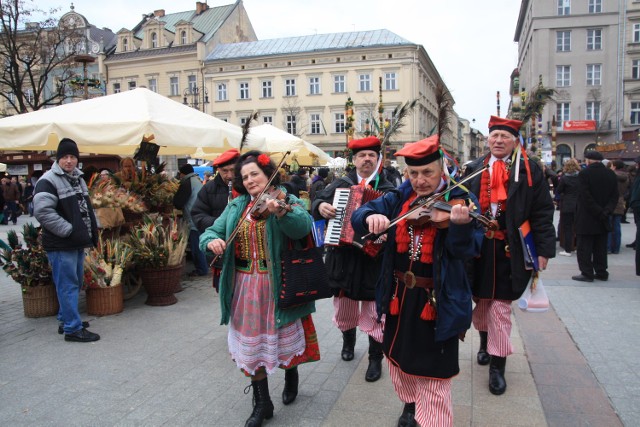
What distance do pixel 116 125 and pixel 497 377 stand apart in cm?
536

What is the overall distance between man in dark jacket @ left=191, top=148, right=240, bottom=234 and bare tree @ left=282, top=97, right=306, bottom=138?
40.4m

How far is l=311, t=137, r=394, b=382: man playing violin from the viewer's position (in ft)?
12.9

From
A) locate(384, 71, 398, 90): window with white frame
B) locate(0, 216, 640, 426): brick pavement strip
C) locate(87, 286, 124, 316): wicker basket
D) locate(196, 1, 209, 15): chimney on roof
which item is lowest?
locate(0, 216, 640, 426): brick pavement strip

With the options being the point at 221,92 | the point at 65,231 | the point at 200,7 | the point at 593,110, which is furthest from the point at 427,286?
the point at 200,7

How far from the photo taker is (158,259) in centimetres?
612

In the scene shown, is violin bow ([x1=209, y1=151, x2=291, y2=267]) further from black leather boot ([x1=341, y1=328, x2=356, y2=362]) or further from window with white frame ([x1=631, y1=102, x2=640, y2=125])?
window with white frame ([x1=631, y1=102, x2=640, y2=125])

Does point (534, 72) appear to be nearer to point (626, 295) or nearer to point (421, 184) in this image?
point (626, 295)

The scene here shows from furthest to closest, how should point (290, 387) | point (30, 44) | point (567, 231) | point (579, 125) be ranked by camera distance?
point (579, 125), point (30, 44), point (567, 231), point (290, 387)

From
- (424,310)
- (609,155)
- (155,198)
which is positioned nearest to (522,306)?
(424,310)

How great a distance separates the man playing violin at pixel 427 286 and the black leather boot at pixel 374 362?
41.5 inches

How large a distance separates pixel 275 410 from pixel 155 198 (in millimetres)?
4879

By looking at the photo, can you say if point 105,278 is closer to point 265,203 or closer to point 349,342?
point 349,342

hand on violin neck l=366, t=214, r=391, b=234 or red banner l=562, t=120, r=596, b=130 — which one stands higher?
red banner l=562, t=120, r=596, b=130

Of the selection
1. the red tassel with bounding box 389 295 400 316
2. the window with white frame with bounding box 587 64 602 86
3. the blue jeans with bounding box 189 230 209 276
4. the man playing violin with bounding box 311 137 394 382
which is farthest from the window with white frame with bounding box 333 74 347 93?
the red tassel with bounding box 389 295 400 316
